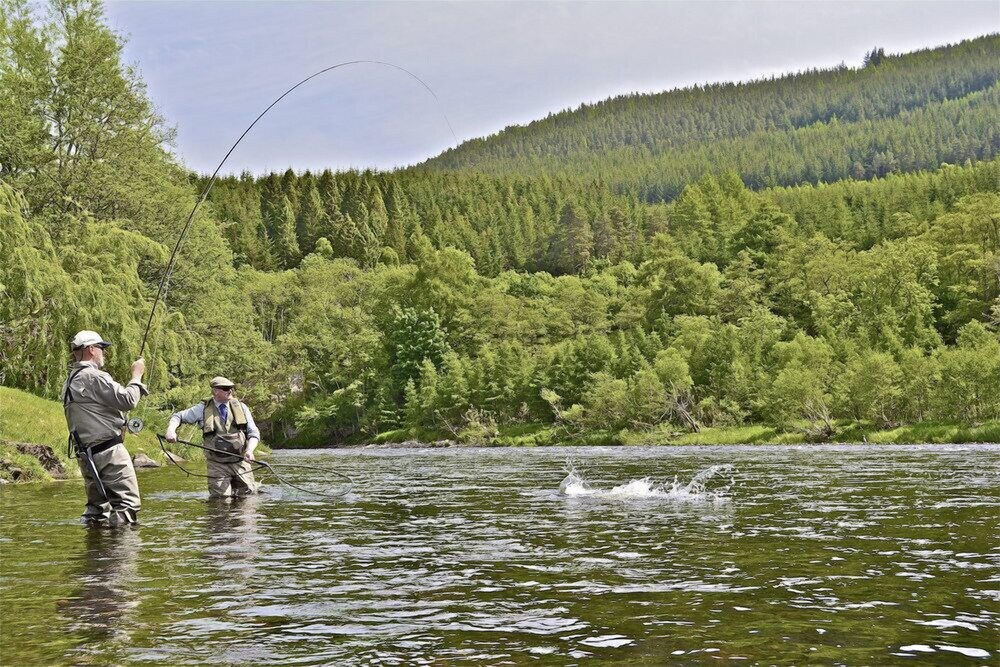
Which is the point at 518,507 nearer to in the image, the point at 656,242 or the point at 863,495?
the point at 863,495

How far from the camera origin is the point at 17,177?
4444cm

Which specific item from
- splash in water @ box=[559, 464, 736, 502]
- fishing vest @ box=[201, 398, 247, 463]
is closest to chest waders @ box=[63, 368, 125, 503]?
fishing vest @ box=[201, 398, 247, 463]

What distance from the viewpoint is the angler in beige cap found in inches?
709

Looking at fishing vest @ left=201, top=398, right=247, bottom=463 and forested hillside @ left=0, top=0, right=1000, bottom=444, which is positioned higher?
forested hillside @ left=0, top=0, right=1000, bottom=444

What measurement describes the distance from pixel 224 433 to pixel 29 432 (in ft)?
42.6

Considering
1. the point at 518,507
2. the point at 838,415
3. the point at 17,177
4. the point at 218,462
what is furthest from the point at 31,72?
the point at 838,415

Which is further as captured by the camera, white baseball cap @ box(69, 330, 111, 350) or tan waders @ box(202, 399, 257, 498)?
tan waders @ box(202, 399, 257, 498)

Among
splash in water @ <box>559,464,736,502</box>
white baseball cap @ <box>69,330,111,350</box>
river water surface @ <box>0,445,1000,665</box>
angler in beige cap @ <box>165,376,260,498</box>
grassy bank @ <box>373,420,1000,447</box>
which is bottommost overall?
grassy bank @ <box>373,420,1000,447</box>

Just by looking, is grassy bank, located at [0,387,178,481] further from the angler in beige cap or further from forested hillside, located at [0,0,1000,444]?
the angler in beige cap

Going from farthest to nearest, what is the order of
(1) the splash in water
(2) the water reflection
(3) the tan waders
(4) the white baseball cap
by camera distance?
(1) the splash in water < (3) the tan waders < (4) the white baseball cap < (2) the water reflection

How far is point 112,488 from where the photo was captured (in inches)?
560

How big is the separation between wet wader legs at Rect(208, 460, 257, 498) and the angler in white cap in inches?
174

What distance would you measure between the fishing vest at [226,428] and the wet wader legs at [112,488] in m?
3.39

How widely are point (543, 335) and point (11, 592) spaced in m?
120
